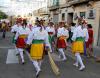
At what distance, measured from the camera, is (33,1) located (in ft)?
211

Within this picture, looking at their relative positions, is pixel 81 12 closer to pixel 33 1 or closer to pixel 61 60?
pixel 61 60

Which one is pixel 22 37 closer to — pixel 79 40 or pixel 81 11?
pixel 79 40

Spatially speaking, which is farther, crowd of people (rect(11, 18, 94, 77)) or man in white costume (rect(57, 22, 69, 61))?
man in white costume (rect(57, 22, 69, 61))

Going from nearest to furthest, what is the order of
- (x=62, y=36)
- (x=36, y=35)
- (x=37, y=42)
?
(x=36, y=35), (x=37, y=42), (x=62, y=36)

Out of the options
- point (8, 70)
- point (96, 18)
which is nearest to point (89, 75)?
point (8, 70)

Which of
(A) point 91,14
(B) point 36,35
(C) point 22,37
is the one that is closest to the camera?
(B) point 36,35

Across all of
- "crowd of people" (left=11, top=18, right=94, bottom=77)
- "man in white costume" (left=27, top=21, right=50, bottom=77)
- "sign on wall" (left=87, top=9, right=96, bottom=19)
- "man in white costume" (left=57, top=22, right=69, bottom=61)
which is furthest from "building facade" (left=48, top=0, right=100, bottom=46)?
"man in white costume" (left=27, top=21, right=50, bottom=77)

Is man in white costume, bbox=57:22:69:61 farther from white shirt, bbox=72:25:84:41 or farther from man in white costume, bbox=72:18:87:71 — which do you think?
white shirt, bbox=72:25:84:41

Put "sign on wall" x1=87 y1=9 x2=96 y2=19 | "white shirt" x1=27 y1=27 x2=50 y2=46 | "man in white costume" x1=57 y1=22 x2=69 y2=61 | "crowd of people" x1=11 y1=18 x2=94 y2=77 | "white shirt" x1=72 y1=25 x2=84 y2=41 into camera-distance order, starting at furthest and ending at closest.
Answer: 1. "sign on wall" x1=87 y1=9 x2=96 y2=19
2. "man in white costume" x1=57 y1=22 x2=69 y2=61
3. "white shirt" x1=72 y1=25 x2=84 y2=41
4. "crowd of people" x1=11 y1=18 x2=94 y2=77
5. "white shirt" x1=27 y1=27 x2=50 y2=46

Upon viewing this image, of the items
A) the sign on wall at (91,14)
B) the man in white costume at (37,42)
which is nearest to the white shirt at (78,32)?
the man in white costume at (37,42)

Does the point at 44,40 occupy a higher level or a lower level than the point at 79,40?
higher

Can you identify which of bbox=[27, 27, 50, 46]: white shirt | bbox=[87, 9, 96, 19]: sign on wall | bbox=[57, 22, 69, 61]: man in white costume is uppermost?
bbox=[87, 9, 96, 19]: sign on wall

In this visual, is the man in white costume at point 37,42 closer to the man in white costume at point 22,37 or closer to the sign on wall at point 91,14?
the man in white costume at point 22,37

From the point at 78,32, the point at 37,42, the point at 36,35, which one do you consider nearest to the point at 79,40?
the point at 78,32
